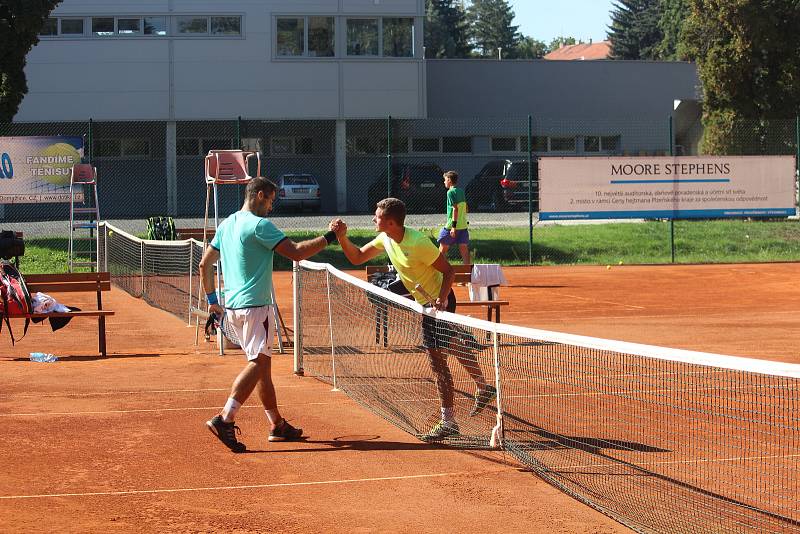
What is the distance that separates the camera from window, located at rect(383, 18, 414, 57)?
41781mm

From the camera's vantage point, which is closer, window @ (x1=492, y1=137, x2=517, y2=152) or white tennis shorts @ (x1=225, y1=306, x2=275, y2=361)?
white tennis shorts @ (x1=225, y1=306, x2=275, y2=361)

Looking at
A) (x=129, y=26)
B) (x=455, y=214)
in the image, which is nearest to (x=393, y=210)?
(x=455, y=214)

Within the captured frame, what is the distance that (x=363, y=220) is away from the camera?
3478 centimetres

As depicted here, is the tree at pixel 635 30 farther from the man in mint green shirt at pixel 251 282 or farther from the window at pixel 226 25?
the man in mint green shirt at pixel 251 282

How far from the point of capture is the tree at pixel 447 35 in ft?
330

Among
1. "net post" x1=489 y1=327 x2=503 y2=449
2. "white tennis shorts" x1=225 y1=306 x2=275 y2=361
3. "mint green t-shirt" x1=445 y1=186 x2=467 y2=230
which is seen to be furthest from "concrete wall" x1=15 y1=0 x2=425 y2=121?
"net post" x1=489 y1=327 x2=503 y2=449

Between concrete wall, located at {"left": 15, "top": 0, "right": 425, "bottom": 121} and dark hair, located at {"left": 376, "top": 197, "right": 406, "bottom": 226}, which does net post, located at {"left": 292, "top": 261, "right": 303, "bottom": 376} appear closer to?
dark hair, located at {"left": 376, "top": 197, "right": 406, "bottom": 226}

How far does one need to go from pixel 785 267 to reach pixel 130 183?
25819 millimetres

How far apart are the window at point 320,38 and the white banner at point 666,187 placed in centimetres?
1885

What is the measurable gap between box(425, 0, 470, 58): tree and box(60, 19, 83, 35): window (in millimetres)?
61205

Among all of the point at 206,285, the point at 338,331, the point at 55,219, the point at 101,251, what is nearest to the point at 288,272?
the point at 101,251

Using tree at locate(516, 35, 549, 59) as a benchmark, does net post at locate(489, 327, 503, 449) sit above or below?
below

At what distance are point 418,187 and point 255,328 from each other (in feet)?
101

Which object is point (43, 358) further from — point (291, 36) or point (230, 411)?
point (291, 36)
